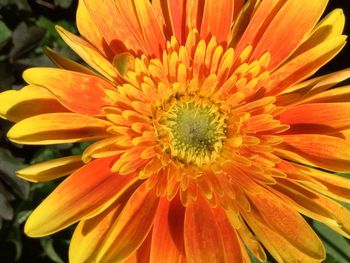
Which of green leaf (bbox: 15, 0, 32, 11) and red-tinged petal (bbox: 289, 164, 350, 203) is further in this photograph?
green leaf (bbox: 15, 0, 32, 11)

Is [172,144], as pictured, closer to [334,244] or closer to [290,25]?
[290,25]

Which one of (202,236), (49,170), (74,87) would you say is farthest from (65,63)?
(202,236)

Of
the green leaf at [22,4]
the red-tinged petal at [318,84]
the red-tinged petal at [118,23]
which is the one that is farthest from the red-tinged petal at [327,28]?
the green leaf at [22,4]

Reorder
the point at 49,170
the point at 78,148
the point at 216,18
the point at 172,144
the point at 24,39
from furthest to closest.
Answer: the point at 78,148, the point at 24,39, the point at 172,144, the point at 216,18, the point at 49,170

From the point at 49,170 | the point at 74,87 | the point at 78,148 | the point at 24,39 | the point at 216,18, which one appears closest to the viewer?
the point at 49,170

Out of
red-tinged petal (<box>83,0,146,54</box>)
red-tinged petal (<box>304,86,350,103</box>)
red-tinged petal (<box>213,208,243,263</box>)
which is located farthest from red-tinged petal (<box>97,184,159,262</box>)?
red-tinged petal (<box>304,86,350,103</box>)

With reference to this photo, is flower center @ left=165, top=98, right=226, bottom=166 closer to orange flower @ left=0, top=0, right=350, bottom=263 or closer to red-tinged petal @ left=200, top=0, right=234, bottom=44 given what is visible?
orange flower @ left=0, top=0, right=350, bottom=263

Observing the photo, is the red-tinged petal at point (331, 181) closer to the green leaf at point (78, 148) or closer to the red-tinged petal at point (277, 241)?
the red-tinged petal at point (277, 241)
